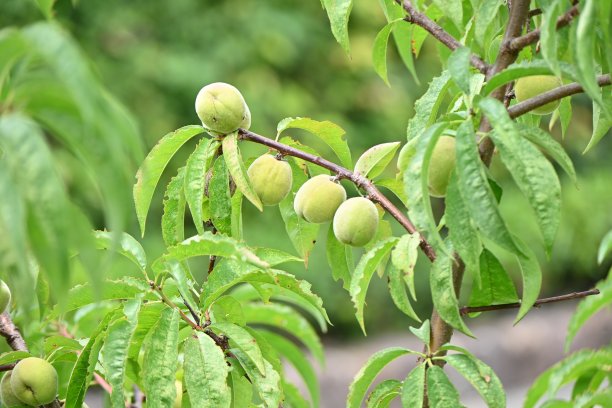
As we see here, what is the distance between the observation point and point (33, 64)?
1.61 ft

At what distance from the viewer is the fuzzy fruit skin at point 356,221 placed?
0.80 meters

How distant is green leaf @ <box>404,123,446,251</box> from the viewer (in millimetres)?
619

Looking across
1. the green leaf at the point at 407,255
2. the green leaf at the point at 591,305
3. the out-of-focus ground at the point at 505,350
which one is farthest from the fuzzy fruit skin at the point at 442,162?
the out-of-focus ground at the point at 505,350

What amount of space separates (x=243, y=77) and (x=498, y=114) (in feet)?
12.4

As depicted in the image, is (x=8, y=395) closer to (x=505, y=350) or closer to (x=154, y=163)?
(x=154, y=163)

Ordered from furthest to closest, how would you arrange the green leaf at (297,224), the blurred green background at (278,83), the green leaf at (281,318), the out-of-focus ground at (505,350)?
the blurred green background at (278,83)
the out-of-focus ground at (505,350)
the green leaf at (281,318)
the green leaf at (297,224)

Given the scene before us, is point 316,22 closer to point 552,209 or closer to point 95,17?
point 95,17

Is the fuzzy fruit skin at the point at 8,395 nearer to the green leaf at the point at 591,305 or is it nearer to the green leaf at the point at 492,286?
the green leaf at the point at 492,286

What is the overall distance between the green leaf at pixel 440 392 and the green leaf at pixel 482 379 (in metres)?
0.02

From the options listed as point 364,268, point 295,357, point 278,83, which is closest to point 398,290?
point 364,268

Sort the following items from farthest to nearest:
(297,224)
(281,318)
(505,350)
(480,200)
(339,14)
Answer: (505,350) → (281,318) → (297,224) → (339,14) → (480,200)

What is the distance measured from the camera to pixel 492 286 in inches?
30.0

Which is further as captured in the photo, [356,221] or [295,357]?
[295,357]

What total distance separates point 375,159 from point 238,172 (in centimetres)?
15
